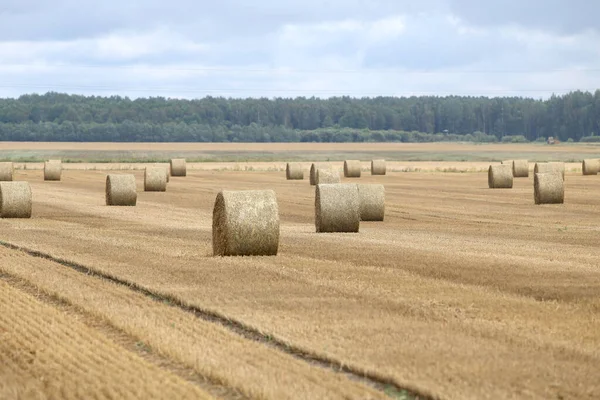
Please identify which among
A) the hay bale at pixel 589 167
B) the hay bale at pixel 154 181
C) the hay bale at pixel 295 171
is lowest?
the hay bale at pixel 589 167

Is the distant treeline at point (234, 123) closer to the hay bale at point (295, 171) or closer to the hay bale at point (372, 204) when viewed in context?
the hay bale at point (295, 171)

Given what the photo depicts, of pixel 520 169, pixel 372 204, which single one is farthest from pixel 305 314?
pixel 520 169

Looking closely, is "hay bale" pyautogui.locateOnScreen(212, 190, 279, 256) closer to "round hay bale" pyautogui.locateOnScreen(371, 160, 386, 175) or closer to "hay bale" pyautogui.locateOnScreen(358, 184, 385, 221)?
"hay bale" pyautogui.locateOnScreen(358, 184, 385, 221)

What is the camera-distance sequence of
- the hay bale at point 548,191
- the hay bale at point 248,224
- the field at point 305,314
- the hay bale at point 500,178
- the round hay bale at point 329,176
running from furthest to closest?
the hay bale at point 500,178, the round hay bale at point 329,176, the hay bale at point 548,191, the hay bale at point 248,224, the field at point 305,314

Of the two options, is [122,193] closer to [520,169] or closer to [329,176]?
[329,176]

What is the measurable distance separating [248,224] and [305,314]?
19.1 ft

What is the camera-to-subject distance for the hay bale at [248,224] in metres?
19.1

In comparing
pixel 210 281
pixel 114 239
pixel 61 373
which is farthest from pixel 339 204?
pixel 61 373

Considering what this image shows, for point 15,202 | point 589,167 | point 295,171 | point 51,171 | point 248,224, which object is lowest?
point 589,167

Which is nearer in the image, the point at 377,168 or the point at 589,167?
the point at 589,167

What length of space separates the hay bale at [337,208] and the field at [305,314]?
0.39 metres

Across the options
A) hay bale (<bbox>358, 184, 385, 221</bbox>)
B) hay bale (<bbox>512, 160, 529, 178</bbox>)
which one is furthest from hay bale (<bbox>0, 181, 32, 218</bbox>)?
hay bale (<bbox>512, 160, 529, 178</bbox>)

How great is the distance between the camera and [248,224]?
1922 centimetres

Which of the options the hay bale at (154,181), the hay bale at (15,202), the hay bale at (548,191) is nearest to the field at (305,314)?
the hay bale at (15,202)
